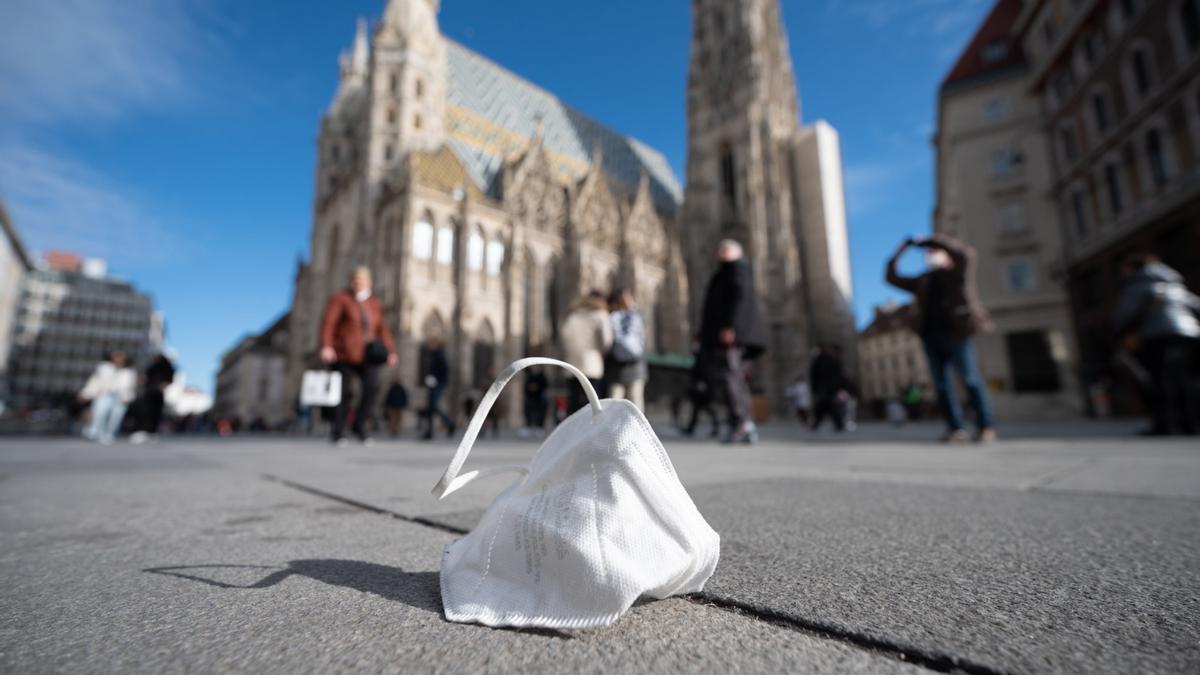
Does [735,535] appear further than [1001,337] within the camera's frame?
No

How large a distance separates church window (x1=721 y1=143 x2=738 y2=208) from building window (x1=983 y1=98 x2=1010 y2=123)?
12.0m

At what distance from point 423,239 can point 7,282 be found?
48.9 m

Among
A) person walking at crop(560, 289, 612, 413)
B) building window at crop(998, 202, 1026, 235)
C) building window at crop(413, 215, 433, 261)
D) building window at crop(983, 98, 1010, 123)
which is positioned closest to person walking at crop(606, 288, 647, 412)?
person walking at crop(560, 289, 612, 413)

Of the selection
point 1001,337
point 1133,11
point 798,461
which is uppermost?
point 1133,11

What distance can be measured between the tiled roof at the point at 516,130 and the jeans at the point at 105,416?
676 inches

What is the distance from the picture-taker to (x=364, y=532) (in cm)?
135

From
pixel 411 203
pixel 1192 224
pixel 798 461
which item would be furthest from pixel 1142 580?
pixel 411 203

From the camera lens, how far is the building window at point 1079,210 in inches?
658

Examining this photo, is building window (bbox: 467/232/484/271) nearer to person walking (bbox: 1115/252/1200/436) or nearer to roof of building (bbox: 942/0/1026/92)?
person walking (bbox: 1115/252/1200/436)

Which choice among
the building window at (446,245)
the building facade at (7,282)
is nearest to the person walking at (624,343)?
the building window at (446,245)

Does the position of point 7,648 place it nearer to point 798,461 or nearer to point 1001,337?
point 798,461

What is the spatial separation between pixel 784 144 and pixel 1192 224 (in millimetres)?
19291

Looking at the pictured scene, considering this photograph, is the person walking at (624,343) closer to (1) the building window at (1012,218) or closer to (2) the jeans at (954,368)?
(2) the jeans at (954,368)

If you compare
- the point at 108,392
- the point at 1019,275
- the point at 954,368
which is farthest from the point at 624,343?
the point at 1019,275
